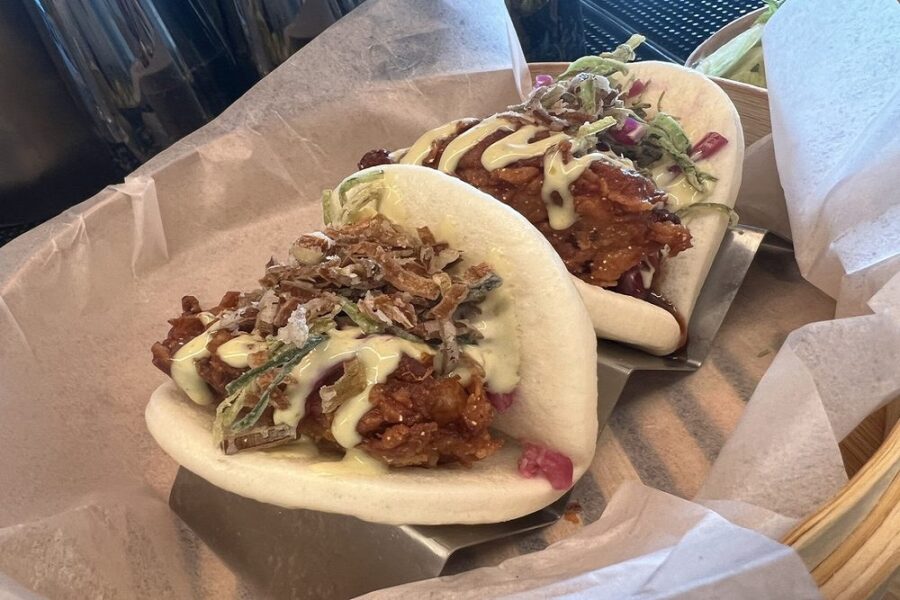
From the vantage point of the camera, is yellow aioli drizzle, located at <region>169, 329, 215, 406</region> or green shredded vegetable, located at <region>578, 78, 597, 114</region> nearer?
yellow aioli drizzle, located at <region>169, 329, 215, 406</region>

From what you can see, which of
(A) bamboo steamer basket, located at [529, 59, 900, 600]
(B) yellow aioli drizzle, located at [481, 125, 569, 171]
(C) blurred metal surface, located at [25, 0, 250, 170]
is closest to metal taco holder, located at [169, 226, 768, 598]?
(B) yellow aioli drizzle, located at [481, 125, 569, 171]

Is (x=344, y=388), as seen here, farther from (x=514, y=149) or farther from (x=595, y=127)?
(x=595, y=127)

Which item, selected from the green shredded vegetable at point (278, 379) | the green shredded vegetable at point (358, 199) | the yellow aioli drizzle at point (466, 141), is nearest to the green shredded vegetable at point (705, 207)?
the yellow aioli drizzle at point (466, 141)

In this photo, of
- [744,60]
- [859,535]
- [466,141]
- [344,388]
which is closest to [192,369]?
[344,388]

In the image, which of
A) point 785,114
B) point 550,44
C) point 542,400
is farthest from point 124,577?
point 550,44

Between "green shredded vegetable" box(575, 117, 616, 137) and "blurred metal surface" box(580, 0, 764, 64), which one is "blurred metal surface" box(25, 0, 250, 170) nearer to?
"blurred metal surface" box(580, 0, 764, 64)

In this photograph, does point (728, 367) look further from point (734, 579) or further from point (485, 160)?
point (734, 579)
